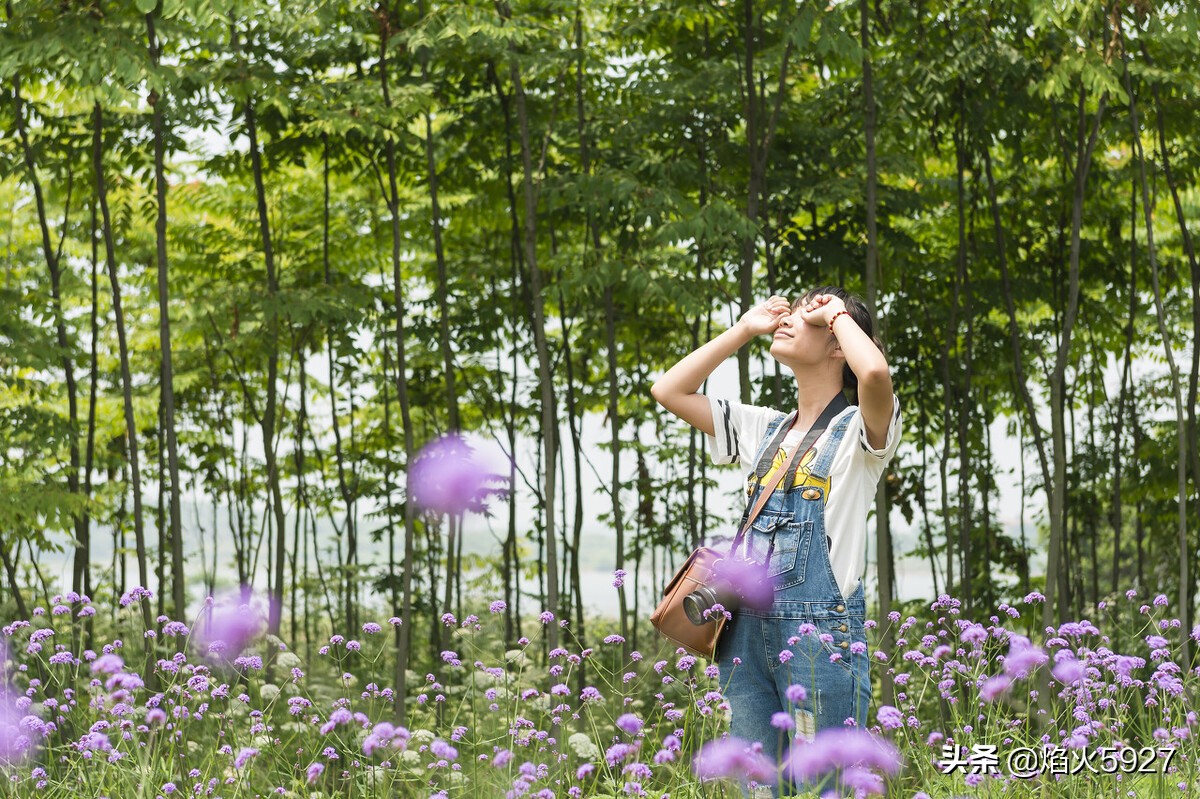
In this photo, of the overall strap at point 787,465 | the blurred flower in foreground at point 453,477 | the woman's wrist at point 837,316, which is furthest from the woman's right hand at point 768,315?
the blurred flower in foreground at point 453,477

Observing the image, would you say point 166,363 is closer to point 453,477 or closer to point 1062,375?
point 453,477

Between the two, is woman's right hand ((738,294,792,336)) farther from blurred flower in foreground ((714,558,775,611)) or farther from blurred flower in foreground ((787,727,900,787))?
blurred flower in foreground ((787,727,900,787))

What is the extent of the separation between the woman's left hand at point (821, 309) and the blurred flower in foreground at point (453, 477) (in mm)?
7170

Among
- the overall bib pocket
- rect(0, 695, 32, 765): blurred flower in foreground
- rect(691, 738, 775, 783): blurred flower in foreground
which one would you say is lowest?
rect(0, 695, 32, 765): blurred flower in foreground

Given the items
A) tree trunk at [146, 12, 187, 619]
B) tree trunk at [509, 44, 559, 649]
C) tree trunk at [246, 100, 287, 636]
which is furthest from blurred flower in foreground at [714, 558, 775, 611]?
tree trunk at [246, 100, 287, 636]

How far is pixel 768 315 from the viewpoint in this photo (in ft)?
10.2

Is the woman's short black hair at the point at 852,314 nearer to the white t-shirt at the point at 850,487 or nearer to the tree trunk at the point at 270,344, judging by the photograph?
the white t-shirt at the point at 850,487

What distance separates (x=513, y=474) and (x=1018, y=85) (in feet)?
20.5

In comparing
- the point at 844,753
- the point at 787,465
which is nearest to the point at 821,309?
the point at 787,465

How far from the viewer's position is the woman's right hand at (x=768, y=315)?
3.08m

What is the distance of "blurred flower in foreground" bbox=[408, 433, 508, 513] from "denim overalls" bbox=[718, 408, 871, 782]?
7.21 m

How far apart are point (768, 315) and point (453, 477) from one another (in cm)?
776

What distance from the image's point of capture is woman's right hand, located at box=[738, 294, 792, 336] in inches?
121

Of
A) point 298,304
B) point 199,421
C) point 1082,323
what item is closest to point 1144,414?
point 1082,323
